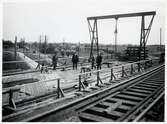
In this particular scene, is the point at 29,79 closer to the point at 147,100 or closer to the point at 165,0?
the point at 147,100

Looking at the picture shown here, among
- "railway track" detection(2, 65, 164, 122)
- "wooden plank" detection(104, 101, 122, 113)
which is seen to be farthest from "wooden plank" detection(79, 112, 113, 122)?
"wooden plank" detection(104, 101, 122, 113)

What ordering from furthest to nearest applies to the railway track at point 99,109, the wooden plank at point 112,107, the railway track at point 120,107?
the wooden plank at point 112,107 < the railway track at point 120,107 < the railway track at point 99,109

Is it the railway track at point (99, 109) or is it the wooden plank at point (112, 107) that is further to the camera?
the wooden plank at point (112, 107)

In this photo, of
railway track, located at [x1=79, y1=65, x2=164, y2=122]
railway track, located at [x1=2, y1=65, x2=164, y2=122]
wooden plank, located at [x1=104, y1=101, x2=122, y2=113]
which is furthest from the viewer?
wooden plank, located at [x1=104, y1=101, x2=122, y2=113]

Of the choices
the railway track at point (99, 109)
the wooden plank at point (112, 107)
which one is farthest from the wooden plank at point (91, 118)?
the wooden plank at point (112, 107)

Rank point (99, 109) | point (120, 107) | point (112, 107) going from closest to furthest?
point (99, 109) → point (112, 107) → point (120, 107)

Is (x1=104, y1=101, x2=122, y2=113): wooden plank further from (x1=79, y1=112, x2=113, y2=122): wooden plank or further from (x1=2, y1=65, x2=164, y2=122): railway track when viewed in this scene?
(x1=79, y1=112, x2=113, y2=122): wooden plank

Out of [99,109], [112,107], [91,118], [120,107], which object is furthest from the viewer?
[120,107]

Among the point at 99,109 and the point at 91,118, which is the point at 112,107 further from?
the point at 91,118

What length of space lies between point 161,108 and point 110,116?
189 centimetres

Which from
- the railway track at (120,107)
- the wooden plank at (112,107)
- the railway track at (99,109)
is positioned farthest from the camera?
the wooden plank at (112,107)

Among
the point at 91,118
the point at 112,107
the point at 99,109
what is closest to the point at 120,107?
the point at 112,107

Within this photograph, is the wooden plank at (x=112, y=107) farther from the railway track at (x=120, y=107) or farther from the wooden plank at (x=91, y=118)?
the wooden plank at (x=91, y=118)

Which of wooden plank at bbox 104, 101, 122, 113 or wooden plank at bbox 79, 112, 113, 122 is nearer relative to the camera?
wooden plank at bbox 79, 112, 113, 122
